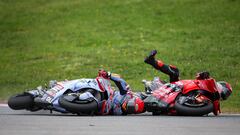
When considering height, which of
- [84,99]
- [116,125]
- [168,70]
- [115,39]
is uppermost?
[115,39]

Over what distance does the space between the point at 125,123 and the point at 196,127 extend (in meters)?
1.09

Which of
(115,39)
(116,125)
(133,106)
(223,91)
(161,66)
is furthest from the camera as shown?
(115,39)

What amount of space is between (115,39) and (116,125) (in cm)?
1768

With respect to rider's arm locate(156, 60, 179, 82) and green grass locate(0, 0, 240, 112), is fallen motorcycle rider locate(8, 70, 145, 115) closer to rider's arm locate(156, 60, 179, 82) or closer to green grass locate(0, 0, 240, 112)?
rider's arm locate(156, 60, 179, 82)

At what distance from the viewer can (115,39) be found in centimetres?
2758

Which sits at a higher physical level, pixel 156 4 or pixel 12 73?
pixel 156 4

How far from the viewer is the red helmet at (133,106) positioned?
40.0ft

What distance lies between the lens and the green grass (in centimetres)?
2198

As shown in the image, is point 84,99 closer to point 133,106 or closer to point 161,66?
point 133,106

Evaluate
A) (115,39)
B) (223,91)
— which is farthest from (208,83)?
(115,39)

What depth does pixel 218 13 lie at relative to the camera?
102 feet

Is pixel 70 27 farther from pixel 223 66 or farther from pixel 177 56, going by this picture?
pixel 223 66

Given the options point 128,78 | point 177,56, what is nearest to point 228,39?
point 177,56

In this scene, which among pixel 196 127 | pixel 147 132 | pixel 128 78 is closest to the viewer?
pixel 147 132
